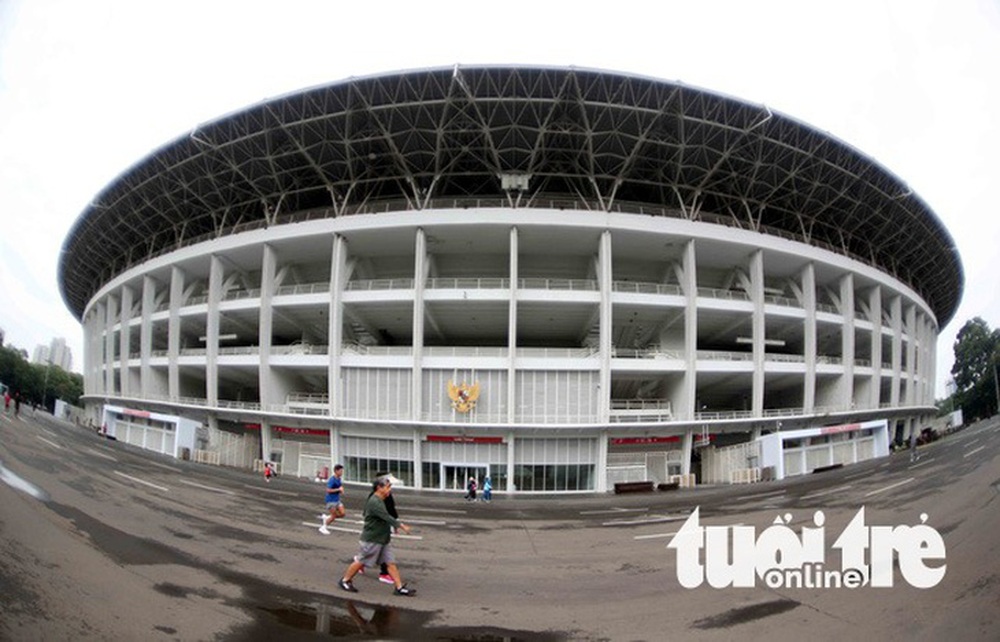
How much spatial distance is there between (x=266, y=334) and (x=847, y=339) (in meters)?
42.5

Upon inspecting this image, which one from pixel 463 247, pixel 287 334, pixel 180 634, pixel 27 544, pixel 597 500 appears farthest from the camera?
pixel 287 334

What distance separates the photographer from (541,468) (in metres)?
25.2

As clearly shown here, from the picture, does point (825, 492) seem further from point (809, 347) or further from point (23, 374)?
point (23, 374)

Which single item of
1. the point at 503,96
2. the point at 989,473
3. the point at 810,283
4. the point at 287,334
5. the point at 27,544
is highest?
the point at 503,96

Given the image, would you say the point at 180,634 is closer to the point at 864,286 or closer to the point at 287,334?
the point at 287,334

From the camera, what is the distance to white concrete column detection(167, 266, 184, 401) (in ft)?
107

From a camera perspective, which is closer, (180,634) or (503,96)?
(180,634)

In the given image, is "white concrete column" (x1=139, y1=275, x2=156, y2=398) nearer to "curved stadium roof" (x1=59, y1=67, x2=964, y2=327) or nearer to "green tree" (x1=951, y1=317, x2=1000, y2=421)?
"curved stadium roof" (x1=59, y1=67, x2=964, y2=327)

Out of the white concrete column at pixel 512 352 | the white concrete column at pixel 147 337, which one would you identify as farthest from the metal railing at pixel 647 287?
the white concrete column at pixel 147 337

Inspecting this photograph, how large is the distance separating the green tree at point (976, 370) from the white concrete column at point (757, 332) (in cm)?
882

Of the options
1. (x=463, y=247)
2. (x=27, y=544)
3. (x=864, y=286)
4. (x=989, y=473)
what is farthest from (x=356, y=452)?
(x=864, y=286)

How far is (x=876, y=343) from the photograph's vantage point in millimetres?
34344

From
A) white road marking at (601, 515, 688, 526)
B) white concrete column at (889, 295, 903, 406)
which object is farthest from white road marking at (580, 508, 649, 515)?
white concrete column at (889, 295, 903, 406)

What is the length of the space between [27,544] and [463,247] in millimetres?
25013
